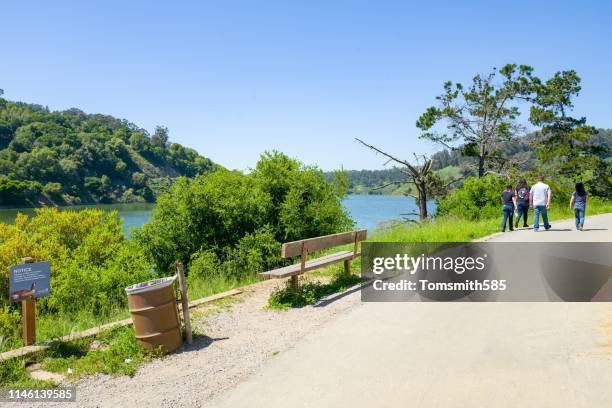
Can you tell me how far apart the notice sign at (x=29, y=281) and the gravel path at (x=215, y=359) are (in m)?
1.53

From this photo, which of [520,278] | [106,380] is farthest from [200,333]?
[520,278]

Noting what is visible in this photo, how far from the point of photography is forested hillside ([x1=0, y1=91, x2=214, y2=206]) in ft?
290

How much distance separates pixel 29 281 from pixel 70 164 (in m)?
103

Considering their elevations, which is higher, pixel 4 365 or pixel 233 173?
pixel 233 173

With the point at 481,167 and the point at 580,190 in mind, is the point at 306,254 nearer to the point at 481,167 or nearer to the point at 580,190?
the point at 580,190

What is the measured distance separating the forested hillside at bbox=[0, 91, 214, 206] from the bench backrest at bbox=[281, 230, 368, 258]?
7649 cm

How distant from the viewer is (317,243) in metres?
8.65

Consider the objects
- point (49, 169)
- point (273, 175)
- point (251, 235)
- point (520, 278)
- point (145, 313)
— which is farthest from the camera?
point (49, 169)

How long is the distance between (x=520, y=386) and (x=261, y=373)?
2359 millimetres

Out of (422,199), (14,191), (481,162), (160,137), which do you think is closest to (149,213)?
(422,199)

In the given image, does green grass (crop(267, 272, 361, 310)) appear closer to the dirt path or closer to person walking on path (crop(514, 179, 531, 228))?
the dirt path

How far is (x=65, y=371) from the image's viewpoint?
5277 mm

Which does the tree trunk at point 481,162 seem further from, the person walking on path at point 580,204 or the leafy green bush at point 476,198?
the person walking on path at point 580,204

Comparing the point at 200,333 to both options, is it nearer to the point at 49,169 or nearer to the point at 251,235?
the point at 251,235
